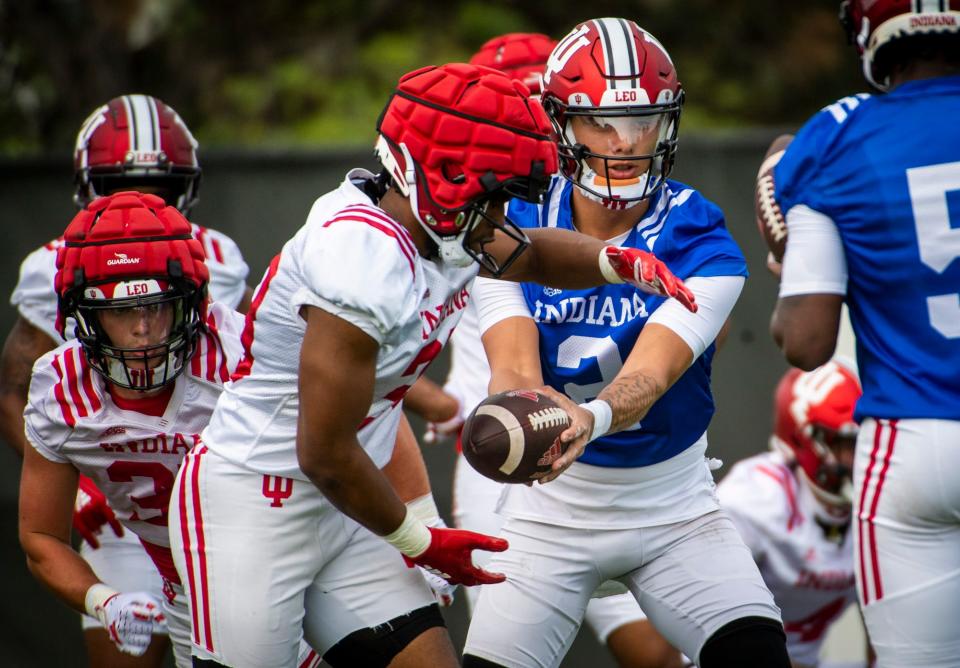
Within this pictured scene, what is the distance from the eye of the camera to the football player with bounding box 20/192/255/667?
3521 millimetres

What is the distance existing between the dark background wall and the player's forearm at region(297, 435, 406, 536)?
2.84 meters

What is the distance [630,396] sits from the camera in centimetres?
319

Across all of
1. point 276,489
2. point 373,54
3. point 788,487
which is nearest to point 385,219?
point 276,489

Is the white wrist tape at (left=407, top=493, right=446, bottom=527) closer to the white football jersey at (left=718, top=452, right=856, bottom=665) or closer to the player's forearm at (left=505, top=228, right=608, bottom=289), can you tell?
the player's forearm at (left=505, top=228, right=608, bottom=289)

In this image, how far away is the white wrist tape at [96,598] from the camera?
3.48m

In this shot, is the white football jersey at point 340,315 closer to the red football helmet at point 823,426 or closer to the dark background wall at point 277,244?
the red football helmet at point 823,426

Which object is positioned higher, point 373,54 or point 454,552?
point 373,54

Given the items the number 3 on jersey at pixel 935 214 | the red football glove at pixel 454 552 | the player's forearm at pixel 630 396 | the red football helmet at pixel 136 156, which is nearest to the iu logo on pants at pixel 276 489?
the red football glove at pixel 454 552

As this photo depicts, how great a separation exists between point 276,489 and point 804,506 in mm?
2726

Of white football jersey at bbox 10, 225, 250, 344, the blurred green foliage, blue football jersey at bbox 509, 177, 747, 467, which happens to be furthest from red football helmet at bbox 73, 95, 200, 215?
the blurred green foliage

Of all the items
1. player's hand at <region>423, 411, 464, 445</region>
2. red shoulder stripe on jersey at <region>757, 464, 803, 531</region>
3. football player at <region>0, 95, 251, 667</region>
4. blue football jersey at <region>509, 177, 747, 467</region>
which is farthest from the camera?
red shoulder stripe on jersey at <region>757, 464, 803, 531</region>

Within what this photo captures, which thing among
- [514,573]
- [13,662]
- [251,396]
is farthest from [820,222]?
[13,662]

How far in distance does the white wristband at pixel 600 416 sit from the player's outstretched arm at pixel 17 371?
209 cm

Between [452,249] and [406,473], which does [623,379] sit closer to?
[452,249]
